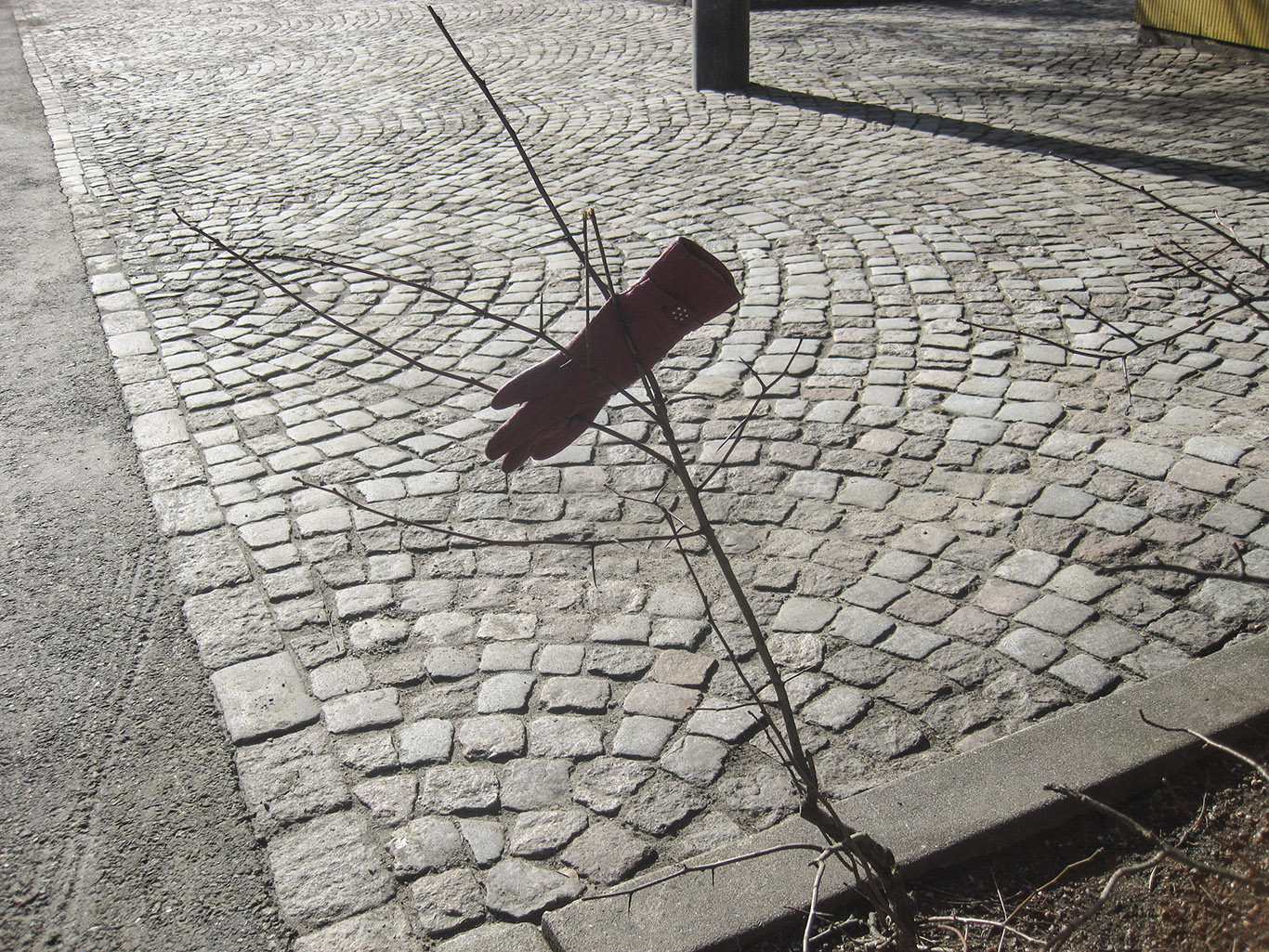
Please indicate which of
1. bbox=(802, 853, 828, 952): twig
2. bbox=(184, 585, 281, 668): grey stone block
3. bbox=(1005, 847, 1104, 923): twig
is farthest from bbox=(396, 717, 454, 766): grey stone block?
bbox=(1005, 847, 1104, 923): twig

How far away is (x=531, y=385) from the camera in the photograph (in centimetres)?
214

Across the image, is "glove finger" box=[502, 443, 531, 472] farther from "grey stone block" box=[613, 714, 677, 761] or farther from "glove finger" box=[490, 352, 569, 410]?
"grey stone block" box=[613, 714, 677, 761]

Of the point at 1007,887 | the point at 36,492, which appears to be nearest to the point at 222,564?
the point at 36,492

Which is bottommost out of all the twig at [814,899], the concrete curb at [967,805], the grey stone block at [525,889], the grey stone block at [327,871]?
the grey stone block at [327,871]

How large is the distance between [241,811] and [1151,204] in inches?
260

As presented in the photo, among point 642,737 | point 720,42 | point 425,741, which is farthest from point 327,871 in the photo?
point 720,42

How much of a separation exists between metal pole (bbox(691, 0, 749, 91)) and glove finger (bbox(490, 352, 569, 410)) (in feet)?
31.4

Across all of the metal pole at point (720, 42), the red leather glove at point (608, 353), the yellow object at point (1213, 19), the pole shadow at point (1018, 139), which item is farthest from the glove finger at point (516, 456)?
the yellow object at point (1213, 19)

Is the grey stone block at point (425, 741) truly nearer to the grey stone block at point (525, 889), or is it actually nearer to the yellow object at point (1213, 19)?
the grey stone block at point (525, 889)

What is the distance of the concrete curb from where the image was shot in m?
Answer: 2.49

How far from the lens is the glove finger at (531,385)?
7.00ft

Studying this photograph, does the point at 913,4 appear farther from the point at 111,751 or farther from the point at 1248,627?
the point at 111,751

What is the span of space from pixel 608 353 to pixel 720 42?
31.5 ft

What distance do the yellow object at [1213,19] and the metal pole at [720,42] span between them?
14.6 ft
